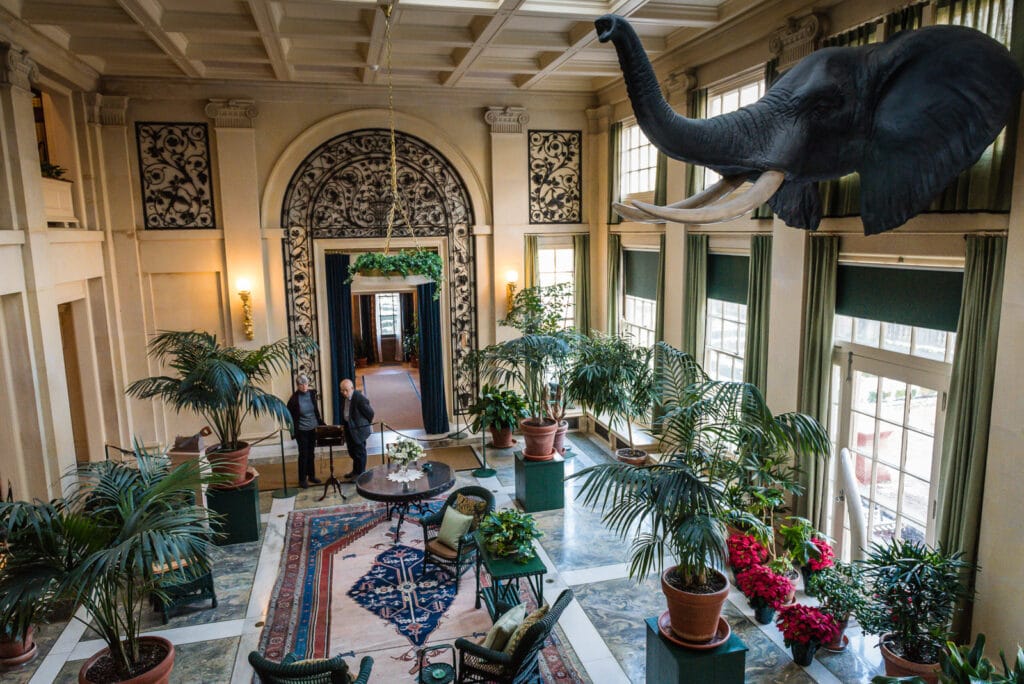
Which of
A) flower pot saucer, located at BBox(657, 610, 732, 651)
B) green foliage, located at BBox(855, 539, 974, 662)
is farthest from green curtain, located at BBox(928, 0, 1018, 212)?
flower pot saucer, located at BBox(657, 610, 732, 651)

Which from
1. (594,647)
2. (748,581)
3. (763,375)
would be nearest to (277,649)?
(594,647)

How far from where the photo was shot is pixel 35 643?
575 cm

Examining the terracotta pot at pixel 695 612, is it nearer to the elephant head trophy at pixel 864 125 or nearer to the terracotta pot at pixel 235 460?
the elephant head trophy at pixel 864 125

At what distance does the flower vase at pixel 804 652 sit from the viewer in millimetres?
5121

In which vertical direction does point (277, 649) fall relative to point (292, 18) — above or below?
below

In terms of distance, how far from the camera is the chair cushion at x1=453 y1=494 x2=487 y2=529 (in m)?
6.55

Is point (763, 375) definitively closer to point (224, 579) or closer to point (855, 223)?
point (855, 223)

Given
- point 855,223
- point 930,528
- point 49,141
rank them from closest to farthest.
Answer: point 930,528 < point 855,223 < point 49,141

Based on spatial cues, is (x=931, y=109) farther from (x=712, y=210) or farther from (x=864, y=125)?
(x=712, y=210)

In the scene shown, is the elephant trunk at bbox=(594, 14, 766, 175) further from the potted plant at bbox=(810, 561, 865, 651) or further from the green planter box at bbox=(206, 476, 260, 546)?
the green planter box at bbox=(206, 476, 260, 546)

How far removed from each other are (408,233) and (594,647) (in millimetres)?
7000

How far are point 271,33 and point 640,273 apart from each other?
5634mm

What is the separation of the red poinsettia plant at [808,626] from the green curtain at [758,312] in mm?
2351

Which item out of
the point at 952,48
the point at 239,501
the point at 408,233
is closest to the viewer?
the point at 952,48
